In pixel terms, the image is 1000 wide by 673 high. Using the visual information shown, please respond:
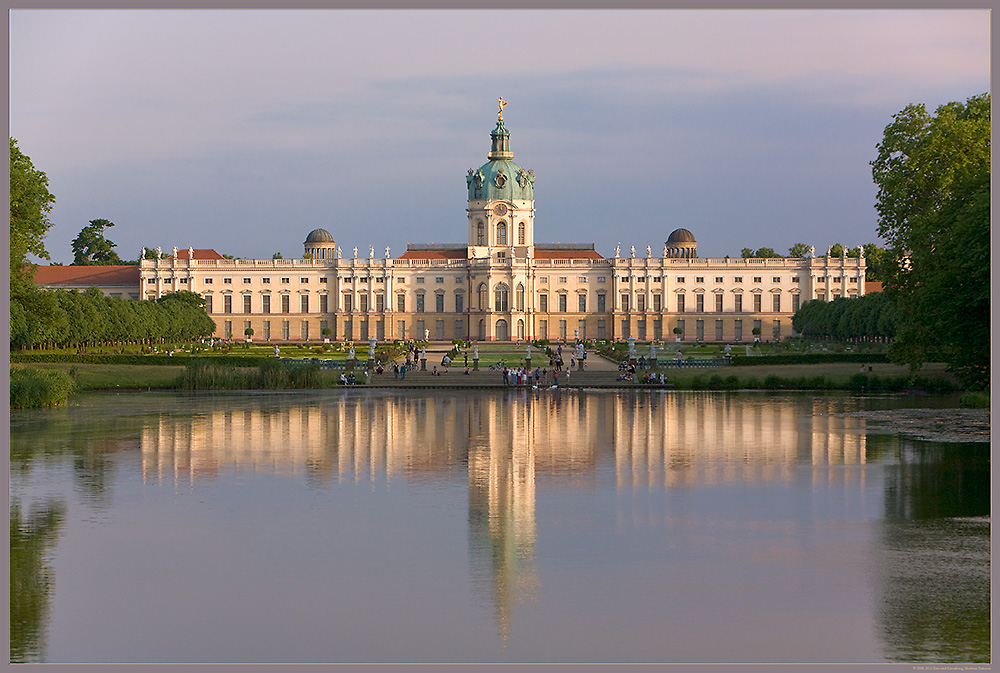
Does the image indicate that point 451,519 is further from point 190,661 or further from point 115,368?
point 115,368

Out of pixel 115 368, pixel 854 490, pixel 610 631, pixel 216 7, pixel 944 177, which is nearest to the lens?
pixel 610 631

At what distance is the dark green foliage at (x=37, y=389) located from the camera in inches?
1351

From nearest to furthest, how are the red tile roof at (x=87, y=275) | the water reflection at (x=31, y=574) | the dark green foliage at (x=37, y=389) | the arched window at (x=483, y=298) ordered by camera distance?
the water reflection at (x=31, y=574), the dark green foliage at (x=37, y=389), the red tile roof at (x=87, y=275), the arched window at (x=483, y=298)

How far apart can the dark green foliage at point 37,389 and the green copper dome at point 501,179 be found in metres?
88.5

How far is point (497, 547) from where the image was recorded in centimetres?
1593

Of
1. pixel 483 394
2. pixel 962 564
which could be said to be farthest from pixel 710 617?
pixel 483 394

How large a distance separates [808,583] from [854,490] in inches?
256

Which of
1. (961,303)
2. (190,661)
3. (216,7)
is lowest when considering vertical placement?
(190,661)

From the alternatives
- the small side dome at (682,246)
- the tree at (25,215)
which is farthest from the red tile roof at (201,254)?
the tree at (25,215)

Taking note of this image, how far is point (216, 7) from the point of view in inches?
532

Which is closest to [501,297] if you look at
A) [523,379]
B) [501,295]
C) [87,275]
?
[501,295]

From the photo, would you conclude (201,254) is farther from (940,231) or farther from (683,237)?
(940,231)

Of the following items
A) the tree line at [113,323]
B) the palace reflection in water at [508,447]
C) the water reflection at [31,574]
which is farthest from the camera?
the tree line at [113,323]

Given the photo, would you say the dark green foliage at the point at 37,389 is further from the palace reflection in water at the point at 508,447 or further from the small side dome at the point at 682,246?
the small side dome at the point at 682,246
